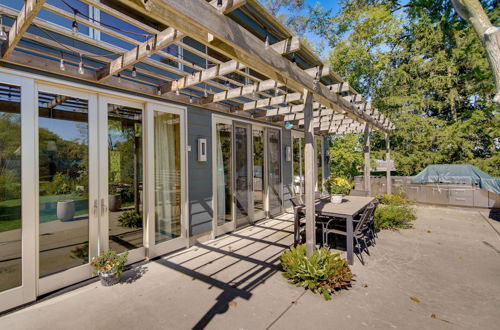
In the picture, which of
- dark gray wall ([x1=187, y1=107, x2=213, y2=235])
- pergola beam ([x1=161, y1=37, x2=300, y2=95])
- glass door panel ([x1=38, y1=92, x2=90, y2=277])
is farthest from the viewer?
dark gray wall ([x1=187, y1=107, x2=213, y2=235])

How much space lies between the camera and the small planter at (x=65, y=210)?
293cm

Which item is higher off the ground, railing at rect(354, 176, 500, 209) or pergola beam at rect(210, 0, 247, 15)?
pergola beam at rect(210, 0, 247, 15)

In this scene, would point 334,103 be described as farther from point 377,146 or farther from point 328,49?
point 328,49

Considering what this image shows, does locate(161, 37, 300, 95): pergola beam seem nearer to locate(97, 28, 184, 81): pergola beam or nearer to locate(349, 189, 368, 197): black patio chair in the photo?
locate(97, 28, 184, 81): pergola beam

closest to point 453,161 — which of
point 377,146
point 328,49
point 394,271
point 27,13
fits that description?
point 377,146

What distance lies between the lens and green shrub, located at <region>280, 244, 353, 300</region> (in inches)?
111

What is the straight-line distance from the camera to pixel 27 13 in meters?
1.83

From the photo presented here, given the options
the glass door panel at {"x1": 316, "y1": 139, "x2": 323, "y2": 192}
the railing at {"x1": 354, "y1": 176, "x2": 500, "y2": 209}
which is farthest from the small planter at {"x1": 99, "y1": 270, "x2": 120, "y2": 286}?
the railing at {"x1": 354, "y1": 176, "x2": 500, "y2": 209}

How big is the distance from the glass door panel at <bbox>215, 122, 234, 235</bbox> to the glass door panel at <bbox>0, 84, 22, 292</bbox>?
2921 millimetres

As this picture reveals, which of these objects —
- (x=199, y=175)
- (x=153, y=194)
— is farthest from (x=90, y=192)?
(x=199, y=175)

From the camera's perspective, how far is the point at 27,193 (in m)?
2.61

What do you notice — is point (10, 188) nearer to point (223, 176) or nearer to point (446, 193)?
point (223, 176)

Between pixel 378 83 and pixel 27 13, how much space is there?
1555cm

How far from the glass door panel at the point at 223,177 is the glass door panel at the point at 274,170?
1.41 m
